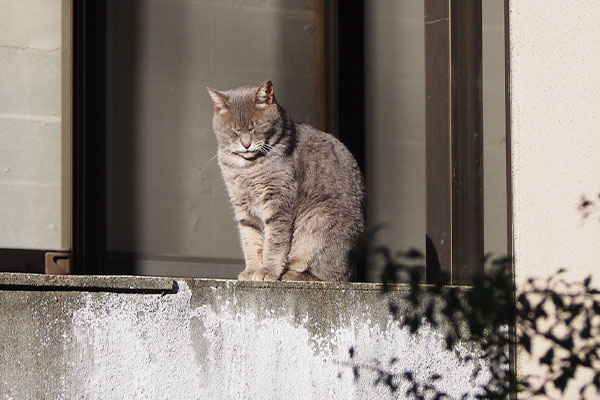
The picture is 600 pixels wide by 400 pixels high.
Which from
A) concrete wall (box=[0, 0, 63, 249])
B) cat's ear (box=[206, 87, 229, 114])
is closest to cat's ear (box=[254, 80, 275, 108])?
cat's ear (box=[206, 87, 229, 114])

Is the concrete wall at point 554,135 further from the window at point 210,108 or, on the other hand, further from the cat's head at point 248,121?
the window at point 210,108

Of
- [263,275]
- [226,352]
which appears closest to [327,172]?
[263,275]

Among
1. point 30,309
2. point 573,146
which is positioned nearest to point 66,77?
point 30,309

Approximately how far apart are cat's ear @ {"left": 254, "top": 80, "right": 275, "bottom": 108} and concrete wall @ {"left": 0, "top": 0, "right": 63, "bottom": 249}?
1.31m

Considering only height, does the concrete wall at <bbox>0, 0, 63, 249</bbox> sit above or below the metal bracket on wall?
above

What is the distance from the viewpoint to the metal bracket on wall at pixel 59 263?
15.4ft

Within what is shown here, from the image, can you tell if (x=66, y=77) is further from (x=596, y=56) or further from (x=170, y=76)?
(x=596, y=56)

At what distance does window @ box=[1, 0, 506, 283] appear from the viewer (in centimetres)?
507

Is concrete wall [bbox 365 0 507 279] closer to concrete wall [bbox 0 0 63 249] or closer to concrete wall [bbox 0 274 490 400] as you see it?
concrete wall [bbox 0 0 63 249]

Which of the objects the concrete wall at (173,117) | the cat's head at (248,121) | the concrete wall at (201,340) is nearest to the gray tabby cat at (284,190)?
the cat's head at (248,121)

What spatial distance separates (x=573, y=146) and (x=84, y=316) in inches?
69.0

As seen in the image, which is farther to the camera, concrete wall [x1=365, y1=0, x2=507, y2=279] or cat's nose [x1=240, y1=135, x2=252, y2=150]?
concrete wall [x1=365, y1=0, x2=507, y2=279]

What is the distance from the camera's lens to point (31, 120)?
16.2 feet

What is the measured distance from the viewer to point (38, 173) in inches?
193
